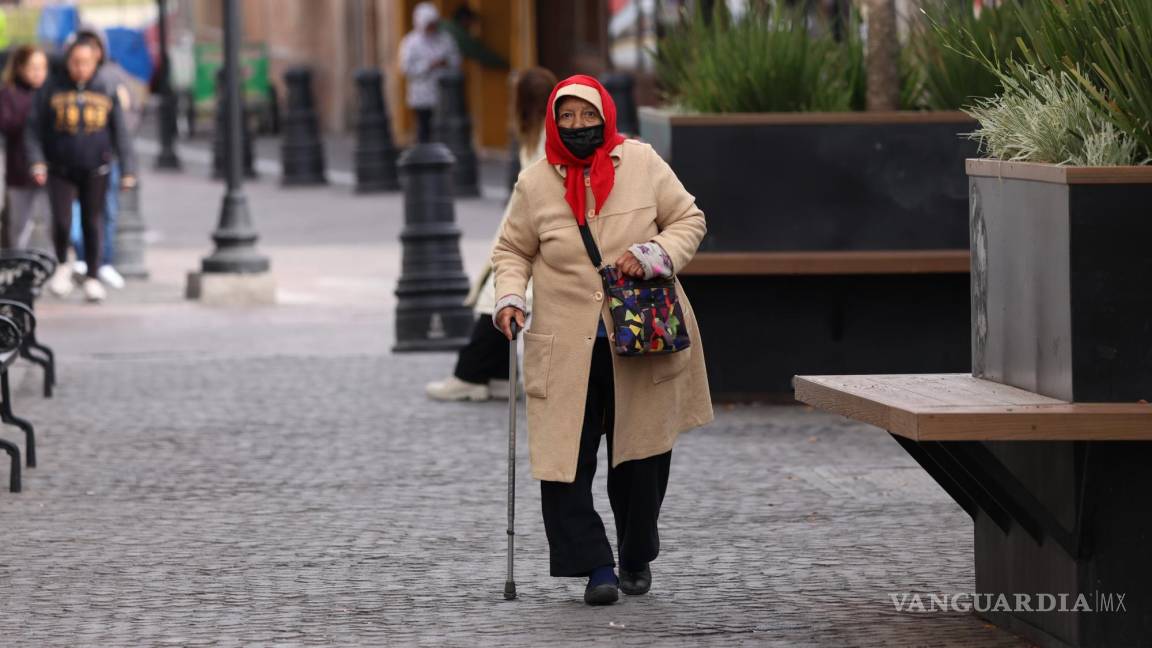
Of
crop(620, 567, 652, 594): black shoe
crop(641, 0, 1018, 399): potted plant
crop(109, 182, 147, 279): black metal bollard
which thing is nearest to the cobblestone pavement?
crop(620, 567, 652, 594): black shoe

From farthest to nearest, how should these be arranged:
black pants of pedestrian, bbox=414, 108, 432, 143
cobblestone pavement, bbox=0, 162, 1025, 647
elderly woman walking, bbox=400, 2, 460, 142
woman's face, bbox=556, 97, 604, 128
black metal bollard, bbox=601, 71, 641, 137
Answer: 1. black pants of pedestrian, bbox=414, 108, 432, 143
2. elderly woman walking, bbox=400, 2, 460, 142
3. black metal bollard, bbox=601, 71, 641, 137
4. woman's face, bbox=556, 97, 604, 128
5. cobblestone pavement, bbox=0, 162, 1025, 647

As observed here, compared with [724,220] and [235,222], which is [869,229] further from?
[235,222]

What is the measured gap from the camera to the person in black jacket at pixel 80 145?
15.1 metres

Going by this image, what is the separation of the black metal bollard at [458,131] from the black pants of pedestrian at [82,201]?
935 cm

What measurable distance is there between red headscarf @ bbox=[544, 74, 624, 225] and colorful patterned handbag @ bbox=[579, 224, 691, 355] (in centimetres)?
15

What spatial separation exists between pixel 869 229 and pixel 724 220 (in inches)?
26.9

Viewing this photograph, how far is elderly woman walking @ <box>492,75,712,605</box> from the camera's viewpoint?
643cm

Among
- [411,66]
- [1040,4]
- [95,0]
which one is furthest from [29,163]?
[95,0]

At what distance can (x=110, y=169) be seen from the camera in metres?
15.5

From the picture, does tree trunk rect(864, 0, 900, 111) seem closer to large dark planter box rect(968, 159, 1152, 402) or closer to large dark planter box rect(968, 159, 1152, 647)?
large dark planter box rect(968, 159, 1152, 647)

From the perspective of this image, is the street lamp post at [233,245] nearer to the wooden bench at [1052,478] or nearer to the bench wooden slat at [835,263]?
the bench wooden slat at [835,263]

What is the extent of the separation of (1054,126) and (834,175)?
4703mm
